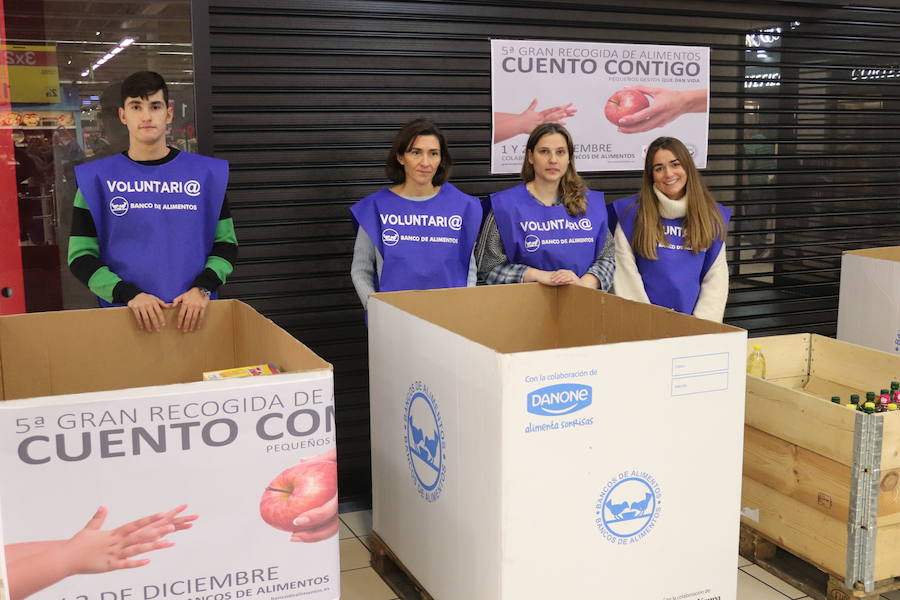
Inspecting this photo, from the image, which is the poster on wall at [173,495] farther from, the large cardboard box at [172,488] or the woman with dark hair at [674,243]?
the woman with dark hair at [674,243]

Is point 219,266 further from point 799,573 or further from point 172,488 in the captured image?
point 799,573

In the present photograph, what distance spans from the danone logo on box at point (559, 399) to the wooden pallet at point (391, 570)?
3.52ft

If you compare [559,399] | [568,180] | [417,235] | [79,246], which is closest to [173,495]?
[559,399]

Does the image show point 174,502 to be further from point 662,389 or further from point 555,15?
point 555,15

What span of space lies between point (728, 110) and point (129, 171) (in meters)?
3.26

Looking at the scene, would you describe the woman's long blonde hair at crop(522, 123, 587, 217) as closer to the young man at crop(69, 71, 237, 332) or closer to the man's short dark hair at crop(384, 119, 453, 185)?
the man's short dark hair at crop(384, 119, 453, 185)

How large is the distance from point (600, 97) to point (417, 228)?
159 cm

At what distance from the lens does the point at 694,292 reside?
3613 millimetres

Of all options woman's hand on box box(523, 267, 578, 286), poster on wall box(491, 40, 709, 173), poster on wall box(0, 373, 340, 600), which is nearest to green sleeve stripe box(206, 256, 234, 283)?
woman's hand on box box(523, 267, 578, 286)

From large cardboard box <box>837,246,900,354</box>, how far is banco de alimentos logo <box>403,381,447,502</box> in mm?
2500

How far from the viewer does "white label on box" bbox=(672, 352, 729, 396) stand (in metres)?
2.20

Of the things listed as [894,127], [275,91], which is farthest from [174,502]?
[894,127]

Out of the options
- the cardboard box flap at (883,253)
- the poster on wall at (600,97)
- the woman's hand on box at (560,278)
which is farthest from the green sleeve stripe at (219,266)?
the cardboard box flap at (883,253)

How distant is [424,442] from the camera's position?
2553 millimetres
